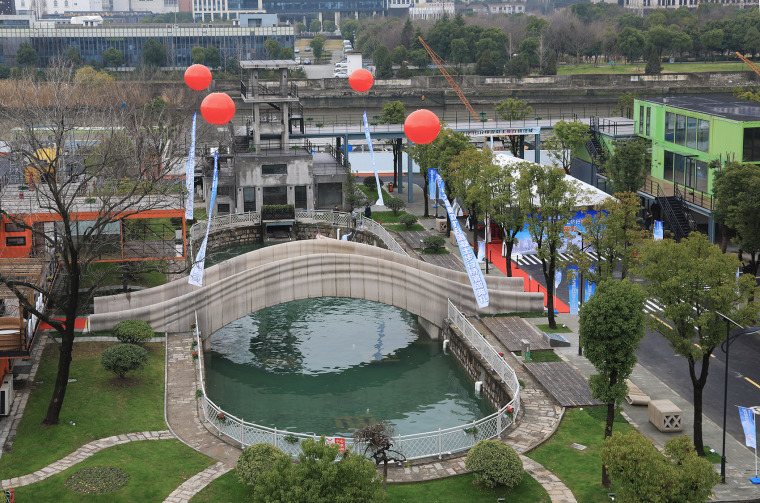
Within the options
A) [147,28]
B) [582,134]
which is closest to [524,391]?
[582,134]

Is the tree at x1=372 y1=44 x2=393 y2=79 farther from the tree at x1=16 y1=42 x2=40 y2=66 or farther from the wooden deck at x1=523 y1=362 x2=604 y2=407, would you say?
the wooden deck at x1=523 y1=362 x2=604 y2=407

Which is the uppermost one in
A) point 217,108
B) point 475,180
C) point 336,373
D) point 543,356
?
point 217,108

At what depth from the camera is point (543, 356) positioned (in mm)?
40188

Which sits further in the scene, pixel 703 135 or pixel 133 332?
pixel 703 135

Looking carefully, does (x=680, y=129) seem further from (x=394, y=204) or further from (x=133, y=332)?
(x=133, y=332)

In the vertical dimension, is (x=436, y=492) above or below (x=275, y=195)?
below

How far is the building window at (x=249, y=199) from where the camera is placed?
70.9 meters

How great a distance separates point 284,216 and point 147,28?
9144 cm

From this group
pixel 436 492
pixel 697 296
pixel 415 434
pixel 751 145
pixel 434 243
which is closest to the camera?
pixel 436 492

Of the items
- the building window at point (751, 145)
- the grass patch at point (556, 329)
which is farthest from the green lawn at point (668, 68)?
the grass patch at point (556, 329)

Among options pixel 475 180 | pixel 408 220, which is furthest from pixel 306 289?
pixel 408 220

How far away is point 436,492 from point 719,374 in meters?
15.1

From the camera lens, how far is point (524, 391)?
36.4 metres

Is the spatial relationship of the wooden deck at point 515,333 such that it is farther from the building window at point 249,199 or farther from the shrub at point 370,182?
the shrub at point 370,182
